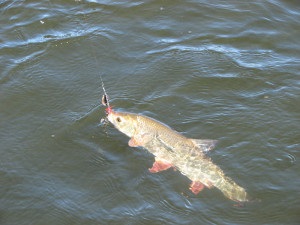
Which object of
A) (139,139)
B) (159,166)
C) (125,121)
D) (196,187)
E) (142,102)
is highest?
(125,121)

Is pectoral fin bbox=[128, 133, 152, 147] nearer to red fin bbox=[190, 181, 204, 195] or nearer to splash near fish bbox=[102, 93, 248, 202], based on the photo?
splash near fish bbox=[102, 93, 248, 202]

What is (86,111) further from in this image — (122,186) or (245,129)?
(245,129)

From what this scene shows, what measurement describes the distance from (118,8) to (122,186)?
511 cm

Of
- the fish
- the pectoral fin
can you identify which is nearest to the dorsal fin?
the fish

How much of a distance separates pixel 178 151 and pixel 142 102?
162cm

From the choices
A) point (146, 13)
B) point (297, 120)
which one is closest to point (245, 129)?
point (297, 120)

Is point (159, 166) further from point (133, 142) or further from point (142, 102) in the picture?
point (142, 102)

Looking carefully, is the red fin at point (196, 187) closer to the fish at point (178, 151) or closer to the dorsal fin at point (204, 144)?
the fish at point (178, 151)

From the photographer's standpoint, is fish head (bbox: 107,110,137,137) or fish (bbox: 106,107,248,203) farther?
fish head (bbox: 107,110,137,137)

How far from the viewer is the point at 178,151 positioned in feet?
20.7

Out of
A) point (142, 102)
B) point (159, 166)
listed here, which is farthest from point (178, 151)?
point (142, 102)

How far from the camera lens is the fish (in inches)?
240

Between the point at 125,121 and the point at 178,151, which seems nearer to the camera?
the point at 178,151

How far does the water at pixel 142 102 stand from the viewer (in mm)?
6148
